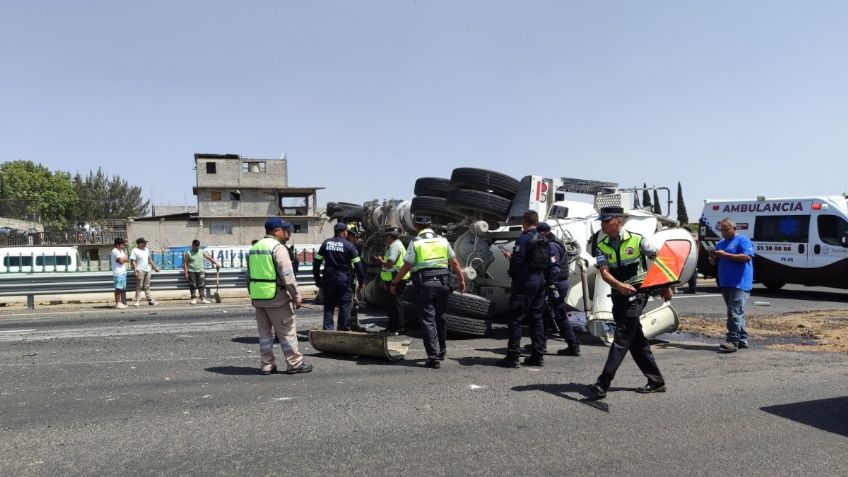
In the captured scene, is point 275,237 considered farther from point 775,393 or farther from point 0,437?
point 775,393

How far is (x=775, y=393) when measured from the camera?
528 cm

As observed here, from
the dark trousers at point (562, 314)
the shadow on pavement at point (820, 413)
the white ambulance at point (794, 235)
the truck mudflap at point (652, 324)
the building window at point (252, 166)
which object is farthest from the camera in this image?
the building window at point (252, 166)

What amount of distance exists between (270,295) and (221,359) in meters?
1.58

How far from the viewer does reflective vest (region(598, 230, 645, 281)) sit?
5168 millimetres

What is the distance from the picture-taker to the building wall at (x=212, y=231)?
5512 cm

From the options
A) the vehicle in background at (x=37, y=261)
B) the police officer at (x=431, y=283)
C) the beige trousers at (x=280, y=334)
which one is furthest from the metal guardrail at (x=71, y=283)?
the police officer at (x=431, y=283)

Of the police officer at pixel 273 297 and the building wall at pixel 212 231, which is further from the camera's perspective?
the building wall at pixel 212 231

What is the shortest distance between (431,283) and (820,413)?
3800 mm

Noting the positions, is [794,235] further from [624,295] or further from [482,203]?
[624,295]

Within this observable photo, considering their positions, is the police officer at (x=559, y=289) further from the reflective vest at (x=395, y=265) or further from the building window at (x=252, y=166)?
the building window at (x=252, y=166)

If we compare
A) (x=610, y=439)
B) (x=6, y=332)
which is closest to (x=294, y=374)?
(x=610, y=439)

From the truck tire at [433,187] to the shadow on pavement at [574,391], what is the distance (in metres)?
5.12

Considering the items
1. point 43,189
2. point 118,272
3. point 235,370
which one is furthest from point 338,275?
point 43,189

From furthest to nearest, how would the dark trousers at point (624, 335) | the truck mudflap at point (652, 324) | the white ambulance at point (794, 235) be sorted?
the white ambulance at point (794, 235) < the truck mudflap at point (652, 324) < the dark trousers at point (624, 335)
